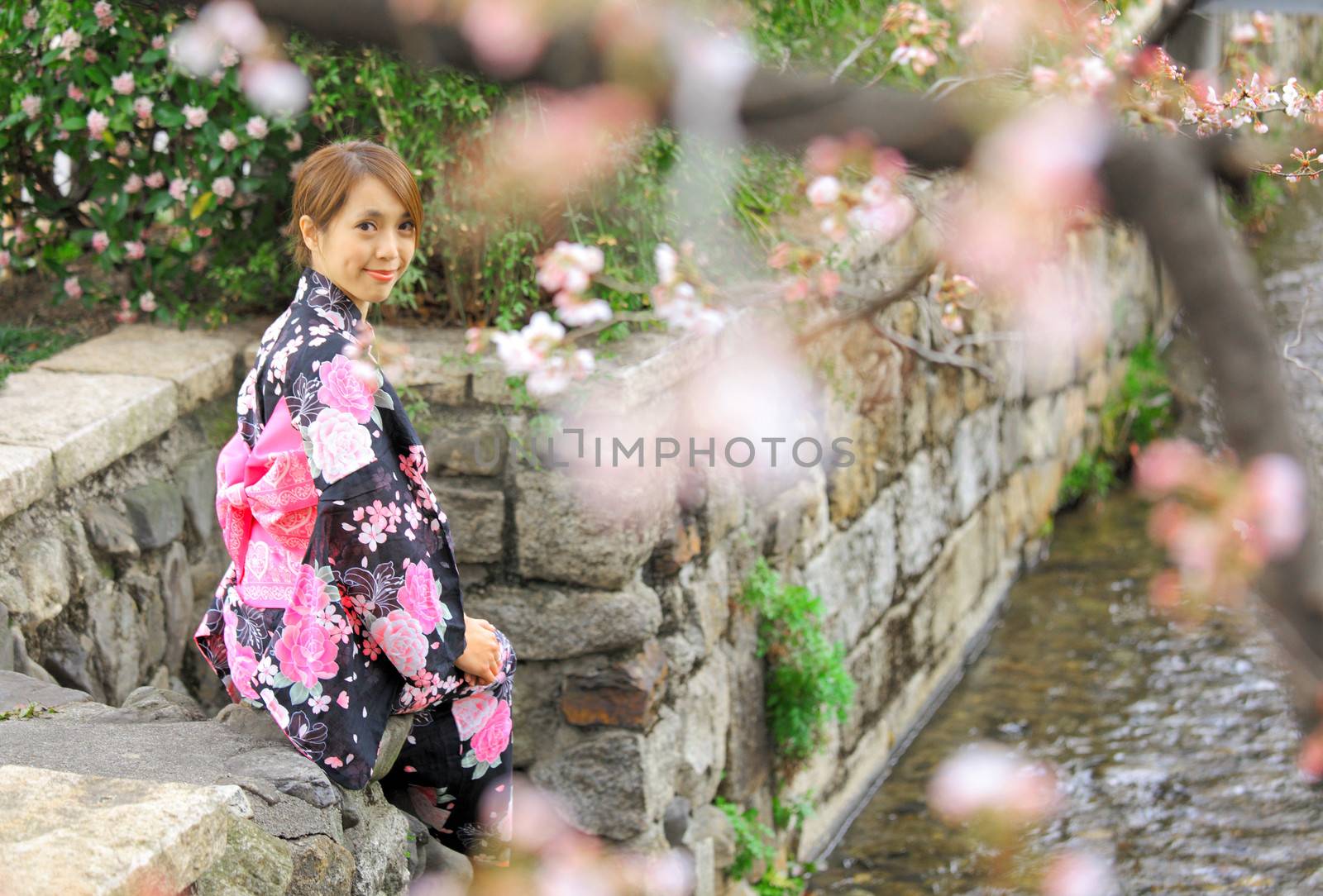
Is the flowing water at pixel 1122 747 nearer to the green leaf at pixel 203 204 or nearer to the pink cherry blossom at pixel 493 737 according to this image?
the pink cherry blossom at pixel 493 737

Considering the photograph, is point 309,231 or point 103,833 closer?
point 103,833

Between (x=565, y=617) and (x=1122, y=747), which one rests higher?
(x=565, y=617)

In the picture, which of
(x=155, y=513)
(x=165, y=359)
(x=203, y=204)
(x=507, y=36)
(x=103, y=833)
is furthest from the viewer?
(x=203, y=204)

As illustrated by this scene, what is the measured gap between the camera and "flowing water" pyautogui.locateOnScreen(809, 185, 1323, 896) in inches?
137

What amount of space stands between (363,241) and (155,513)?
971 mm

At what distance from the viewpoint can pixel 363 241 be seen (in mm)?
1925

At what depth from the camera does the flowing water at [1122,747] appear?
3480mm

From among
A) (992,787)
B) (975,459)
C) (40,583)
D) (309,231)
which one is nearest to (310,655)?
(309,231)

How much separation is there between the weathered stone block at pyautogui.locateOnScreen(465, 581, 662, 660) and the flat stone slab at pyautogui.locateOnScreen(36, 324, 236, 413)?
710 mm

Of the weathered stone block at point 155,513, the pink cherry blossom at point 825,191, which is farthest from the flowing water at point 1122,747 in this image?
the weathered stone block at point 155,513

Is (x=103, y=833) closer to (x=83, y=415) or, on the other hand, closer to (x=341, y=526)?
(x=341, y=526)

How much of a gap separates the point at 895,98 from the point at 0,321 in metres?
2.97

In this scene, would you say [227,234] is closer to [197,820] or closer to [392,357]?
[392,357]

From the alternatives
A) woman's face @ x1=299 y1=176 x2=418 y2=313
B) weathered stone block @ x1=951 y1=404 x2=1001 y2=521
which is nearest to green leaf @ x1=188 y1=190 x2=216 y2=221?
woman's face @ x1=299 y1=176 x2=418 y2=313
